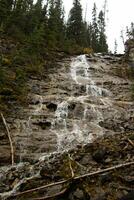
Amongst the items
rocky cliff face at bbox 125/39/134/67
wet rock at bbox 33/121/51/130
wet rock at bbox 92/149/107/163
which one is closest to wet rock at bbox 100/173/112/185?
wet rock at bbox 92/149/107/163

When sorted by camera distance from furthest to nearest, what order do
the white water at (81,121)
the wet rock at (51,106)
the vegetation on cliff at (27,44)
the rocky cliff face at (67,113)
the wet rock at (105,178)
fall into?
1. the vegetation on cliff at (27,44)
2. the wet rock at (51,106)
3. the white water at (81,121)
4. the rocky cliff face at (67,113)
5. the wet rock at (105,178)

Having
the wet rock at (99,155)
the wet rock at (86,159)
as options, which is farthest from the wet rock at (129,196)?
the wet rock at (86,159)

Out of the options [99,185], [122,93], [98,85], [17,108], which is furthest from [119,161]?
[98,85]

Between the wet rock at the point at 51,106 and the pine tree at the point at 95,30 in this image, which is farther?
the pine tree at the point at 95,30

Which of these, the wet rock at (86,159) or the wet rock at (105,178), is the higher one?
the wet rock at (86,159)

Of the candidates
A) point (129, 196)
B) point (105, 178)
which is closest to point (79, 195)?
point (105, 178)

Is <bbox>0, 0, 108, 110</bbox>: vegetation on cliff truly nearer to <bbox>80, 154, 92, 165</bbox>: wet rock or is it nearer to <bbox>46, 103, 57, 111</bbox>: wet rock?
<bbox>46, 103, 57, 111</bbox>: wet rock

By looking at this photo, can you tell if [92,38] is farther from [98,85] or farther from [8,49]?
[98,85]

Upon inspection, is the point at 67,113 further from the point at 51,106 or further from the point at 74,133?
the point at 74,133

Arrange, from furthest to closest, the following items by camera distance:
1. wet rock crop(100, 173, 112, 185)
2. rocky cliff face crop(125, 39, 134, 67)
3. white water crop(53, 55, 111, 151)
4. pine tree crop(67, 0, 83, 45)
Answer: pine tree crop(67, 0, 83, 45), rocky cliff face crop(125, 39, 134, 67), white water crop(53, 55, 111, 151), wet rock crop(100, 173, 112, 185)

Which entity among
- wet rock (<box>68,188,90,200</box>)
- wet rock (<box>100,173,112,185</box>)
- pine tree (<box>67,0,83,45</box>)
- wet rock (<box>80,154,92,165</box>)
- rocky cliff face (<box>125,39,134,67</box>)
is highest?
pine tree (<box>67,0,83,45</box>)

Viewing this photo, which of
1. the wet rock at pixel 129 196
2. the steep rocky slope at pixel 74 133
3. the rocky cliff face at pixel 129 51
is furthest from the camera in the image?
the rocky cliff face at pixel 129 51

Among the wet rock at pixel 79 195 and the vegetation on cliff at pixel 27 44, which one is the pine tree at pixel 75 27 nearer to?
the vegetation on cliff at pixel 27 44

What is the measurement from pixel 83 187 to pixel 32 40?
21836 mm
